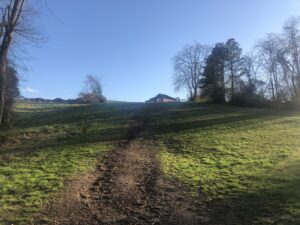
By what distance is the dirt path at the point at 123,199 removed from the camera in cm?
1203

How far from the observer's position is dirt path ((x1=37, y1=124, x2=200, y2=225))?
1203 centimetres

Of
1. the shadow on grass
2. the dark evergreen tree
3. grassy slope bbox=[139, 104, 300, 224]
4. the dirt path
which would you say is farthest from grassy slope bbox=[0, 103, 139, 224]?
the dark evergreen tree

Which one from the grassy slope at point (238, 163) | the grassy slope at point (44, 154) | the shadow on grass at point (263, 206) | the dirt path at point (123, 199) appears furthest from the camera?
the grassy slope at point (44, 154)

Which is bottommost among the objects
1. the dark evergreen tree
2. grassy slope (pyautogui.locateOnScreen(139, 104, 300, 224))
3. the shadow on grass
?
the shadow on grass

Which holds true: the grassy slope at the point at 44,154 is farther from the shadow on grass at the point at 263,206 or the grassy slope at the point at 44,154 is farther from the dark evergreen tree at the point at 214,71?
the dark evergreen tree at the point at 214,71

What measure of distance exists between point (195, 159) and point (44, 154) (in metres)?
8.69

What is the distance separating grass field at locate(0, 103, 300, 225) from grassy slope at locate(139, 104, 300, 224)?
3cm

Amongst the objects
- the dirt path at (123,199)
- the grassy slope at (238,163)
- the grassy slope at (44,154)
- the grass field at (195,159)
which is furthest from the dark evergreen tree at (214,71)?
the dirt path at (123,199)

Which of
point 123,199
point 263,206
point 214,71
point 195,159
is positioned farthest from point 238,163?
point 214,71

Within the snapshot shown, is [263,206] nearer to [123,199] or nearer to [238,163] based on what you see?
[123,199]

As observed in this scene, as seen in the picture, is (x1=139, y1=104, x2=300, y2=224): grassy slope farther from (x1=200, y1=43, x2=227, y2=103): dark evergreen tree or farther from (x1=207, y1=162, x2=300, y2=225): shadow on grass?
(x1=200, y1=43, x2=227, y2=103): dark evergreen tree

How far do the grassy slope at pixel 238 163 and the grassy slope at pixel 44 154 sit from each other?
411 cm

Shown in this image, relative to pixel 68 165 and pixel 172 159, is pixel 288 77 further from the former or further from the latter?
pixel 68 165

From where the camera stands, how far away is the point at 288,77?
62.1 m
